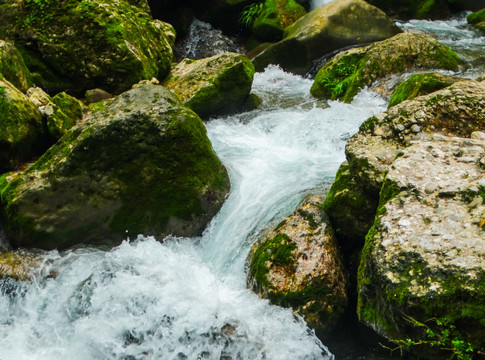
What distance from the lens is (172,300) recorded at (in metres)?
4.27

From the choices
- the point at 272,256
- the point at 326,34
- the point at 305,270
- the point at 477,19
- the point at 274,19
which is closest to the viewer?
the point at 305,270

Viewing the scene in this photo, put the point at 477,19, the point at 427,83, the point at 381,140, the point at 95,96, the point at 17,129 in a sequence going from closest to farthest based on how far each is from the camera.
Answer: the point at 381,140 < the point at 427,83 < the point at 17,129 < the point at 95,96 < the point at 477,19

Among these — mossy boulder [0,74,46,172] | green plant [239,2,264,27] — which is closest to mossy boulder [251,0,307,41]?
green plant [239,2,264,27]

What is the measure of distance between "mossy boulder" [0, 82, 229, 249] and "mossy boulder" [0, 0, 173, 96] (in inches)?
112

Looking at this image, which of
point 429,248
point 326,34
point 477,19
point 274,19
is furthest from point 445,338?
point 477,19

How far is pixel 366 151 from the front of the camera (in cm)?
423

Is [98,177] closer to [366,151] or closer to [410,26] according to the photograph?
[366,151]

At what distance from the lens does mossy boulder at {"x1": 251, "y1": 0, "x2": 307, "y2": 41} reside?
1388 cm

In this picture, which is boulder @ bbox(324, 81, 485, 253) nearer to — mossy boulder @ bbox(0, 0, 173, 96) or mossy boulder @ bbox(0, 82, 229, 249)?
mossy boulder @ bbox(0, 82, 229, 249)

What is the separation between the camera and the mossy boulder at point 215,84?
8.19 meters

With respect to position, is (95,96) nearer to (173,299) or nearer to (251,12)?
(173,299)

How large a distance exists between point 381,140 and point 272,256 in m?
1.70

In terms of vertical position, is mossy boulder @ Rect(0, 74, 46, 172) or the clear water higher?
mossy boulder @ Rect(0, 74, 46, 172)

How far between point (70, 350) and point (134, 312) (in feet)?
2.22
